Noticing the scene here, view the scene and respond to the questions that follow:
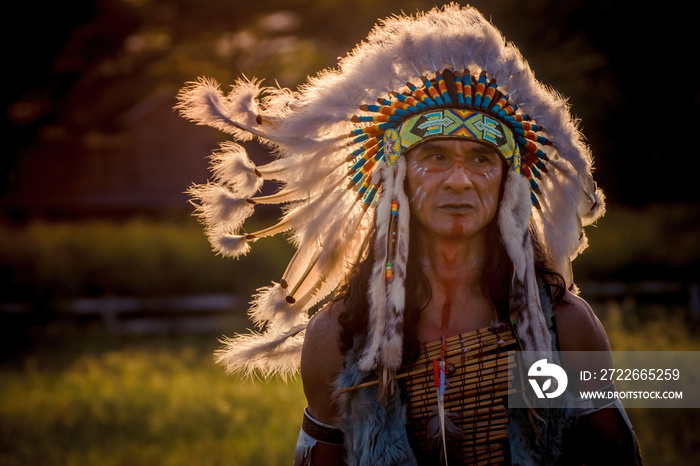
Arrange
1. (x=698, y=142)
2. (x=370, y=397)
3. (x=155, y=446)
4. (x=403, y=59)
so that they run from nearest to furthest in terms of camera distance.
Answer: (x=370, y=397) → (x=403, y=59) → (x=155, y=446) → (x=698, y=142)

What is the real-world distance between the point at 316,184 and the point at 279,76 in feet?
51.1

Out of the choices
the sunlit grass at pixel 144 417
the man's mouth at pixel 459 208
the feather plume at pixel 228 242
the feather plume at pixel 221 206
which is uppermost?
the man's mouth at pixel 459 208

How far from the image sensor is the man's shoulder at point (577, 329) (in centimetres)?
239

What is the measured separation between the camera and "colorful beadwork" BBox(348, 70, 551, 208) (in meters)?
2.40

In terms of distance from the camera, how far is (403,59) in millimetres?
2568

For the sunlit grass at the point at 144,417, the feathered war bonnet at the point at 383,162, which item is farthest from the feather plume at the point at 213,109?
the sunlit grass at the point at 144,417

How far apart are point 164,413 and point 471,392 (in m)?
4.67

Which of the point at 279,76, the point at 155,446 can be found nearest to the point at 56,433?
→ the point at 155,446

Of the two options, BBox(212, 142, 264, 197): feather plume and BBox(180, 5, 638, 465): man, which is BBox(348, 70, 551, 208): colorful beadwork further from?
BBox(212, 142, 264, 197): feather plume

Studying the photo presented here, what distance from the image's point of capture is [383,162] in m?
2.55

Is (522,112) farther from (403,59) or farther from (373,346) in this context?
(373,346)

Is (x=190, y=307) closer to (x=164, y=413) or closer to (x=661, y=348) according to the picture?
(x=164, y=413)

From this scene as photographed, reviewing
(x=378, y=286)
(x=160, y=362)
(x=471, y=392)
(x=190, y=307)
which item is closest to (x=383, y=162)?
(x=378, y=286)

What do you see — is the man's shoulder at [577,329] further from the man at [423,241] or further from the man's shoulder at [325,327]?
the man's shoulder at [325,327]
